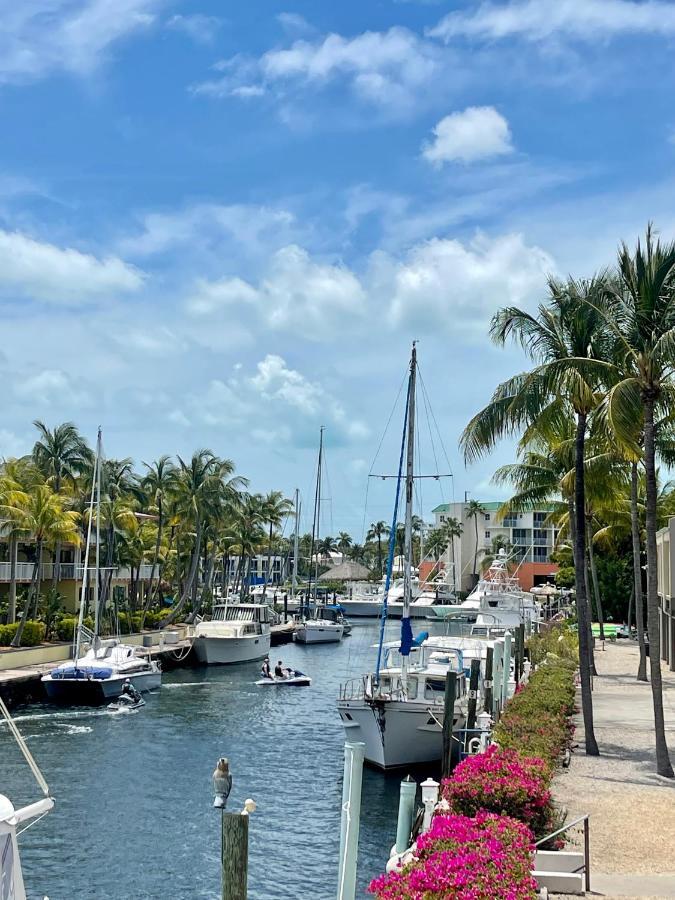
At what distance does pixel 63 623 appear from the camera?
50875mm

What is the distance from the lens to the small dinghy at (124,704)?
40.6 meters

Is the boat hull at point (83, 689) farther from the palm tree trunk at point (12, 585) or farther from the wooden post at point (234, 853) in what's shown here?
the wooden post at point (234, 853)

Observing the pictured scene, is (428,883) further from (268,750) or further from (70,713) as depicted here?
(70,713)

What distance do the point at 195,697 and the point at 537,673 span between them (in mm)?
19047

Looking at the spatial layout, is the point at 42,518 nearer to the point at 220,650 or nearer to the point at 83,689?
the point at 83,689

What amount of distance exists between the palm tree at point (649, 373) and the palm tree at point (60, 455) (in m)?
48.6

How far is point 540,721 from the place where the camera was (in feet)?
73.7

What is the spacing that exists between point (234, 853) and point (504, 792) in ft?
13.2

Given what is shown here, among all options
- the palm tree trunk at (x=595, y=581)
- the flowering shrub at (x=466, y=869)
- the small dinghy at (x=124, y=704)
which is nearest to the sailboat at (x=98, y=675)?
the small dinghy at (x=124, y=704)

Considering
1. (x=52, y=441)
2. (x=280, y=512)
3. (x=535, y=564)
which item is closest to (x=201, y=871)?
(x=52, y=441)

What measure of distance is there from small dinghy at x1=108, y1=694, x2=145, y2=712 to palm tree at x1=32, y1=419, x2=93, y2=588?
73.1 ft

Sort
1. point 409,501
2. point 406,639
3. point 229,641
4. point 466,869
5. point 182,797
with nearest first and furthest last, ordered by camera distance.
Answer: point 466,869, point 182,797, point 406,639, point 409,501, point 229,641

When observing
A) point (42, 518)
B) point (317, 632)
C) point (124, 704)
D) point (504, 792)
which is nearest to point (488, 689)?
point (504, 792)

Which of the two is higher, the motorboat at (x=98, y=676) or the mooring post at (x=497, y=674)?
the mooring post at (x=497, y=674)
